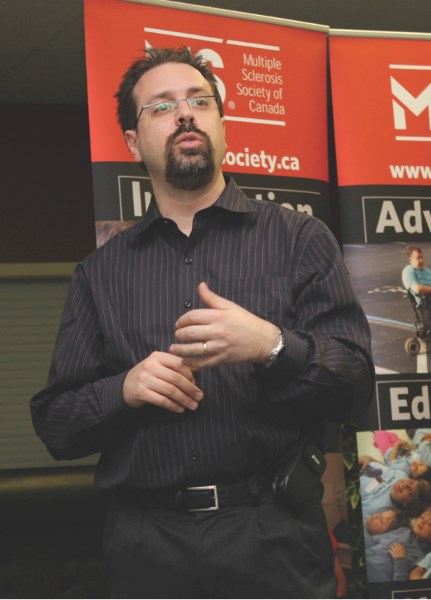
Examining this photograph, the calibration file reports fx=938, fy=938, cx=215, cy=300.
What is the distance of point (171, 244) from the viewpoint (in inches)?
74.5

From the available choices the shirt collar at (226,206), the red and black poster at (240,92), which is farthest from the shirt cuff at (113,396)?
the red and black poster at (240,92)

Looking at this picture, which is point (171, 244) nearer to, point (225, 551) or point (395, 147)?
point (225, 551)

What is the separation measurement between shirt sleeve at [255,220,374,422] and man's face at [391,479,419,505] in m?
1.34

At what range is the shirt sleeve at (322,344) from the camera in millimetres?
1622

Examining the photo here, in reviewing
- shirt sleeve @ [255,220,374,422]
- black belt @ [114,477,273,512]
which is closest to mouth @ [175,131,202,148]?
shirt sleeve @ [255,220,374,422]

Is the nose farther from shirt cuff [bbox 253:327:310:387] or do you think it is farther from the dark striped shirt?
shirt cuff [bbox 253:327:310:387]

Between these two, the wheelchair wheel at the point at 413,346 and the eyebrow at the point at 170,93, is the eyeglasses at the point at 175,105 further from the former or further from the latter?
the wheelchair wheel at the point at 413,346

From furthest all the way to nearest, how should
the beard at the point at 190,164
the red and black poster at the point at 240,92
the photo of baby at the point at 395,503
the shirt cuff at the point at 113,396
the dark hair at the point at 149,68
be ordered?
the photo of baby at the point at 395,503 < the red and black poster at the point at 240,92 < the dark hair at the point at 149,68 < the beard at the point at 190,164 < the shirt cuff at the point at 113,396

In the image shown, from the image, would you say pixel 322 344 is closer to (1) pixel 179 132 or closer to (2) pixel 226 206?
(2) pixel 226 206

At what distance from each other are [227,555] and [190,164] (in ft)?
2.45

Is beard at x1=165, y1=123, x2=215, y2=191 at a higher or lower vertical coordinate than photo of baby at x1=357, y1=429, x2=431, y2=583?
higher

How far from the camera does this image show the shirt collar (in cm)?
186

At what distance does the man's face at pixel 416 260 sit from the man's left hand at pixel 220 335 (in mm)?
1628

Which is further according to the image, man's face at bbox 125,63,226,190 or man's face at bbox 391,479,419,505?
man's face at bbox 391,479,419,505
